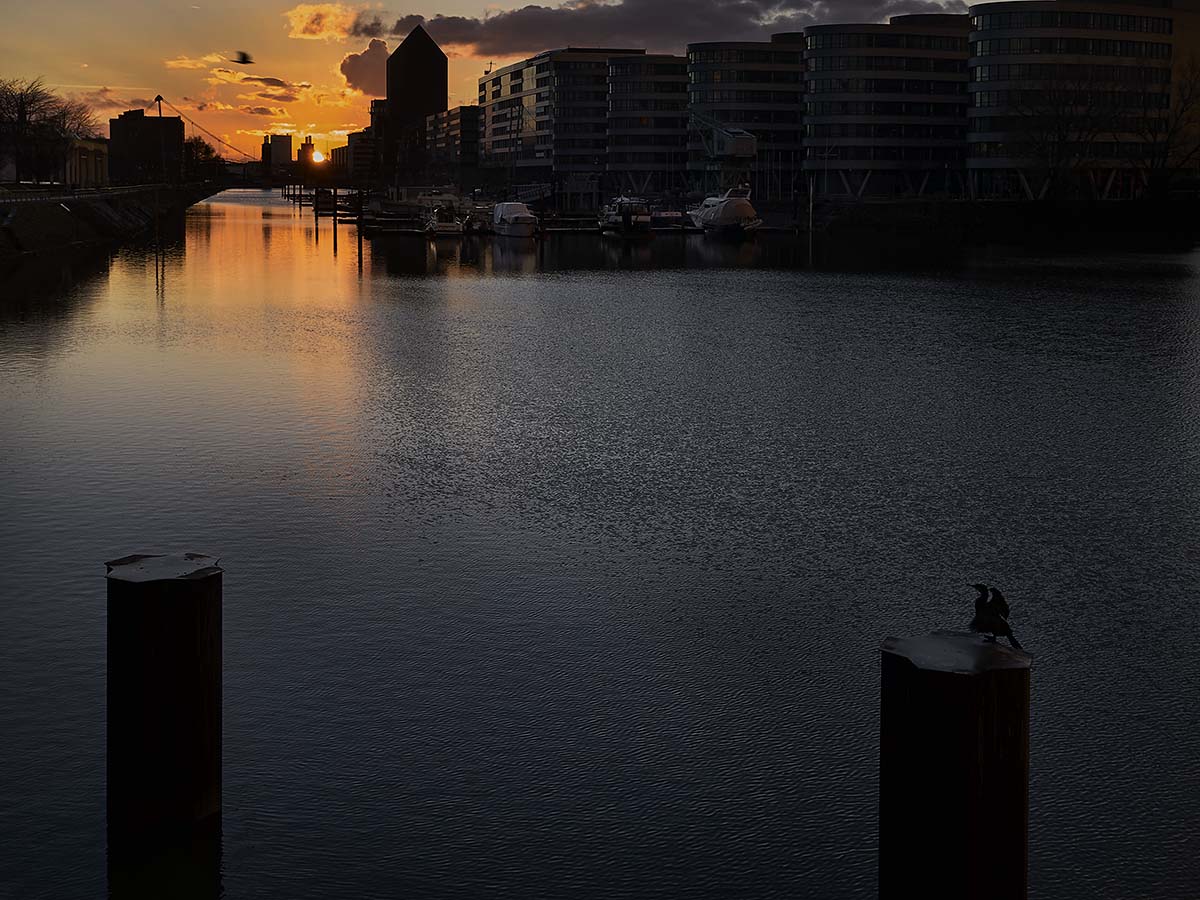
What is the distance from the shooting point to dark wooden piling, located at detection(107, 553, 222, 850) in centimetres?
645

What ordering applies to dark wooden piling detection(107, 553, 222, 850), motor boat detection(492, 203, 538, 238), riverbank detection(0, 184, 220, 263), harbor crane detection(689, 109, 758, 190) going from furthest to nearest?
harbor crane detection(689, 109, 758, 190) < motor boat detection(492, 203, 538, 238) < riverbank detection(0, 184, 220, 263) < dark wooden piling detection(107, 553, 222, 850)

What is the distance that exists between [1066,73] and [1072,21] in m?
6.18

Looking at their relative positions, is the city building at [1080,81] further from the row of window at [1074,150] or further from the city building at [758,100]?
the city building at [758,100]

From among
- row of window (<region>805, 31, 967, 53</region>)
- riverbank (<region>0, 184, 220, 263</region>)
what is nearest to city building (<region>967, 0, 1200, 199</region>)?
row of window (<region>805, 31, 967, 53</region>)

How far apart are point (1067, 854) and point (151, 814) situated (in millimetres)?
4593

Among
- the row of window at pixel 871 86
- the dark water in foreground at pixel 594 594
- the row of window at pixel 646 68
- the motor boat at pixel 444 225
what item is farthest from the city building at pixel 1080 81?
the dark water in foreground at pixel 594 594

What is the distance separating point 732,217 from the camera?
117250 millimetres

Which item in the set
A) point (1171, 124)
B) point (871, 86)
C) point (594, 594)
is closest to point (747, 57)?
point (871, 86)

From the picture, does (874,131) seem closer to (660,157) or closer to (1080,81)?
(1080,81)

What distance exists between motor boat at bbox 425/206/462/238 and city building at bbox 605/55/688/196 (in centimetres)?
9129

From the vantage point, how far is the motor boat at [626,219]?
115000 millimetres

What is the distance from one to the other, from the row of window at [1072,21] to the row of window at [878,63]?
14994mm

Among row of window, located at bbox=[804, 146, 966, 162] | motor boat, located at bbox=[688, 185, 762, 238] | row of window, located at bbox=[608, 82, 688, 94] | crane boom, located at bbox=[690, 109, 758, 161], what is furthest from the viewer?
row of window, located at bbox=[608, 82, 688, 94]

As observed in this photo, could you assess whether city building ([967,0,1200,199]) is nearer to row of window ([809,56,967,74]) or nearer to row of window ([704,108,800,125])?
row of window ([809,56,967,74])
